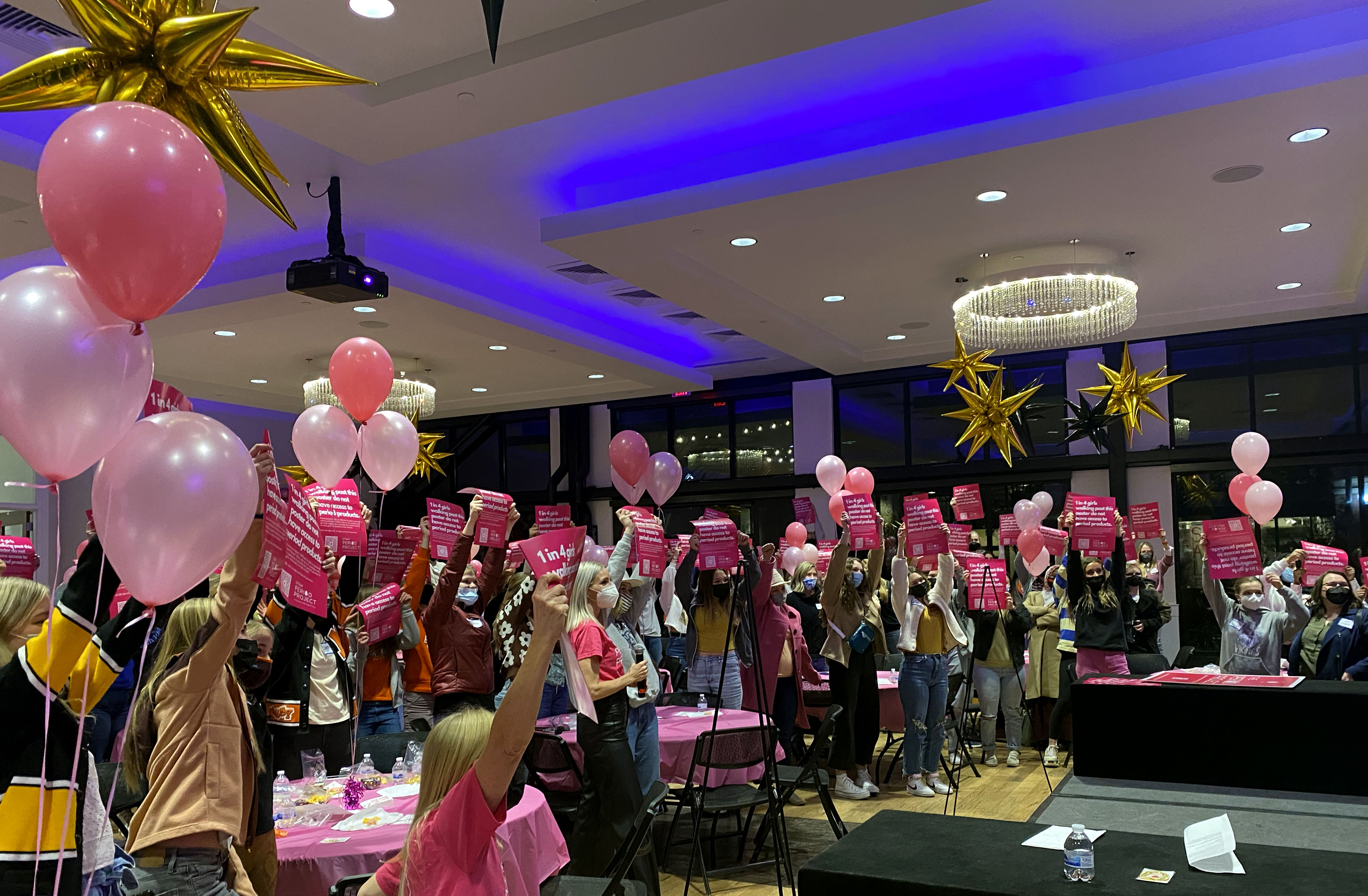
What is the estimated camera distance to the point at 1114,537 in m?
5.87

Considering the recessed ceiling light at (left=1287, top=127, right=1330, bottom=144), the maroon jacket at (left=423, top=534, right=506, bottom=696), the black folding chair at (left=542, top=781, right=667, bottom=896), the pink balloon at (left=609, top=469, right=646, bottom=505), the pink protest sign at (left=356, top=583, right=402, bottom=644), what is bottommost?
the black folding chair at (left=542, top=781, right=667, bottom=896)

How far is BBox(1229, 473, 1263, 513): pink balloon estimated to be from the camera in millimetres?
8688

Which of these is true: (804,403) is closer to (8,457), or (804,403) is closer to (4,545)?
(4,545)

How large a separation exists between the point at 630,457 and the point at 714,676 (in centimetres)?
198

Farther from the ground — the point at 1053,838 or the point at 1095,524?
the point at 1095,524

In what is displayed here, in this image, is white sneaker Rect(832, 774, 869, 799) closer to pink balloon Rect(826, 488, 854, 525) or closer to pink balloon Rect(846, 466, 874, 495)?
pink balloon Rect(826, 488, 854, 525)

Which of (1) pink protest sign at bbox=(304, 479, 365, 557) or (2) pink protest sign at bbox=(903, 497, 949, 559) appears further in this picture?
(2) pink protest sign at bbox=(903, 497, 949, 559)

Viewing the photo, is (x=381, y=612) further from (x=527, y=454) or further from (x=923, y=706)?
(x=527, y=454)

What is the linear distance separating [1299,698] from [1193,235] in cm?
475

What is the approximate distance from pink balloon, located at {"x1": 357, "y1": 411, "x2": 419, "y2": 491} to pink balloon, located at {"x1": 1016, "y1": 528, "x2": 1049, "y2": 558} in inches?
214

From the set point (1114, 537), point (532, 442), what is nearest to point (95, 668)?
point (1114, 537)

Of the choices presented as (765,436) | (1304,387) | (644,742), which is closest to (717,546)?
(644,742)

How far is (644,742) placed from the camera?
15.6ft

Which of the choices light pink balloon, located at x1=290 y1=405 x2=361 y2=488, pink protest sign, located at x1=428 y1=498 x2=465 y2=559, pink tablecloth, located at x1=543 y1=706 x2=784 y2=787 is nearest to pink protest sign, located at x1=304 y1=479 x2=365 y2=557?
light pink balloon, located at x1=290 y1=405 x2=361 y2=488
